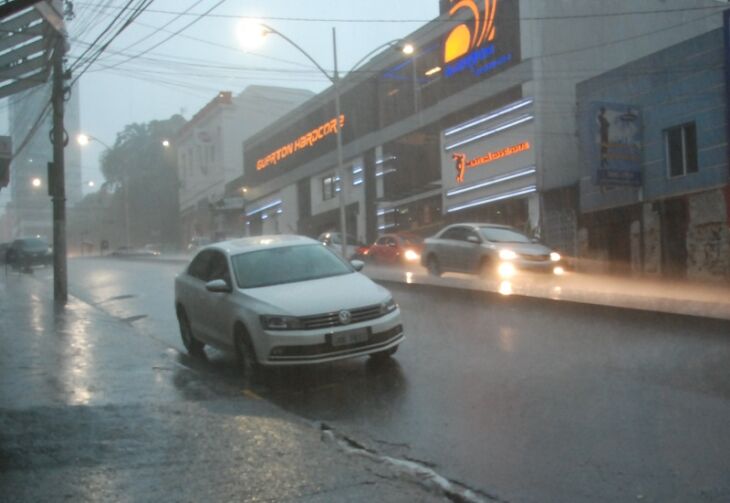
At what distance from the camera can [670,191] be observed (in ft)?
78.2

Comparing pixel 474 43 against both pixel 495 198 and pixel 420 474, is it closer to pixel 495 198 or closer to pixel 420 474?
pixel 495 198

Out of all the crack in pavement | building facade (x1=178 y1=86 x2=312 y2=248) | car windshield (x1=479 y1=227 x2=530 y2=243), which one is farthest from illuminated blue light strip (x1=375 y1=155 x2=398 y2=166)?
the crack in pavement

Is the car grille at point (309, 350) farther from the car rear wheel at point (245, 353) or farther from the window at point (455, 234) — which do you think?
the window at point (455, 234)

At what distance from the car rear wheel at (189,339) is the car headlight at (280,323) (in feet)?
8.70

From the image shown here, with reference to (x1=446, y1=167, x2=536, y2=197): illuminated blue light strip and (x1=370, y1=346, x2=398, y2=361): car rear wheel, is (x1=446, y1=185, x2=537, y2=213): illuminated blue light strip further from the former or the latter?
(x1=370, y1=346, x2=398, y2=361): car rear wheel

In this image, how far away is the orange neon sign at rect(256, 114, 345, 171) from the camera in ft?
157

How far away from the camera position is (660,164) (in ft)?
79.6

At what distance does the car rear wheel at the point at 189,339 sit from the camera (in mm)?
11109

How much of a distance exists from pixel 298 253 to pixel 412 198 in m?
28.0

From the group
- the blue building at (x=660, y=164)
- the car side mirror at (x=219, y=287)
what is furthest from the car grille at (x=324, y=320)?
the blue building at (x=660, y=164)

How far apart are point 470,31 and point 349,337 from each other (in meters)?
26.4

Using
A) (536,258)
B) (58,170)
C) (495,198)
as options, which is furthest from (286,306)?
(495,198)

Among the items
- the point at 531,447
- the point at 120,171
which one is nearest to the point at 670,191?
the point at 531,447

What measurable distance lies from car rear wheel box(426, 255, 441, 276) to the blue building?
250 inches
